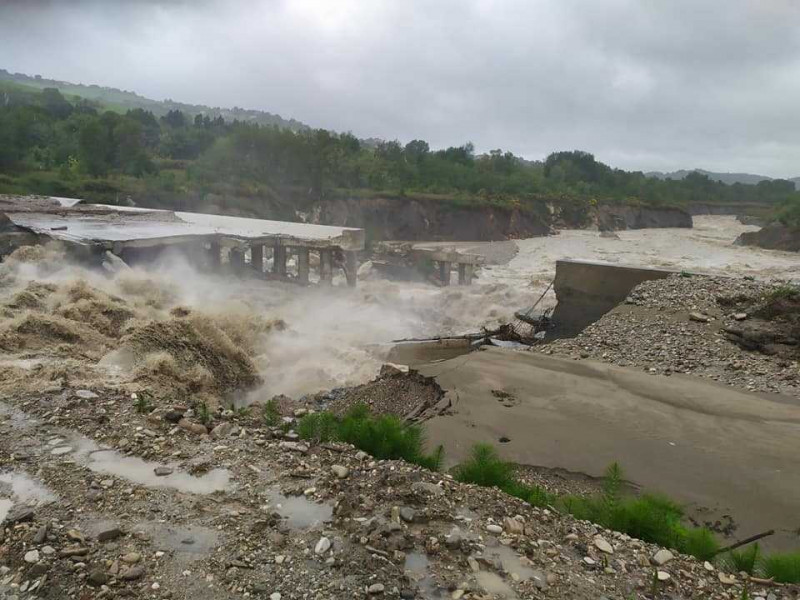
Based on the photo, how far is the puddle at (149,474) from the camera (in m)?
6.32

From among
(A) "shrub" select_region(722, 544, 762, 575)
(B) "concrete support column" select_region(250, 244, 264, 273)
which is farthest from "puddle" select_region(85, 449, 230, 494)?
(B) "concrete support column" select_region(250, 244, 264, 273)

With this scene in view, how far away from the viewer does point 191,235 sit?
2286 centimetres

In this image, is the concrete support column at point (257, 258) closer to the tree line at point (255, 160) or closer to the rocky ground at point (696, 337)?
the rocky ground at point (696, 337)

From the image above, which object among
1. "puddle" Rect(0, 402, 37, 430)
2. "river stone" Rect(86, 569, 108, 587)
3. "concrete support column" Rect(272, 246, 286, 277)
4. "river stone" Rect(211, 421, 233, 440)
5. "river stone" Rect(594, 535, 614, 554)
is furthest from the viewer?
"concrete support column" Rect(272, 246, 286, 277)

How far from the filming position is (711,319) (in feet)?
50.3

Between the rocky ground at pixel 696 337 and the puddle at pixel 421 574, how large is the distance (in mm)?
9999

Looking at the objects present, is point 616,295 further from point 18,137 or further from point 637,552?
point 18,137

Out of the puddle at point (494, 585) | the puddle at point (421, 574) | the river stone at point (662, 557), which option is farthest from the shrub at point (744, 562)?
the puddle at point (421, 574)

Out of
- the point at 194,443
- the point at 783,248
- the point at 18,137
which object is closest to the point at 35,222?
the point at 194,443

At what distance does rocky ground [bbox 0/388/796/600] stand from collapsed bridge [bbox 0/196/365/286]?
14436 mm

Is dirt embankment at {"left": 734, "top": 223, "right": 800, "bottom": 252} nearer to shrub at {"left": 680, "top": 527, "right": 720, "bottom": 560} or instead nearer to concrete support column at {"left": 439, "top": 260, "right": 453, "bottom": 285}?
concrete support column at {"left": 439, "top": 260, "right": 453, "bottom": 285}

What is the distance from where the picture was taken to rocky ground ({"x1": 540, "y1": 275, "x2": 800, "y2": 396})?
13.3 metres

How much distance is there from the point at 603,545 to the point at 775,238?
4861cm

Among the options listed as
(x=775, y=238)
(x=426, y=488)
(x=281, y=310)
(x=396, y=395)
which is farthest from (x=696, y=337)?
(x=775, y=238)
